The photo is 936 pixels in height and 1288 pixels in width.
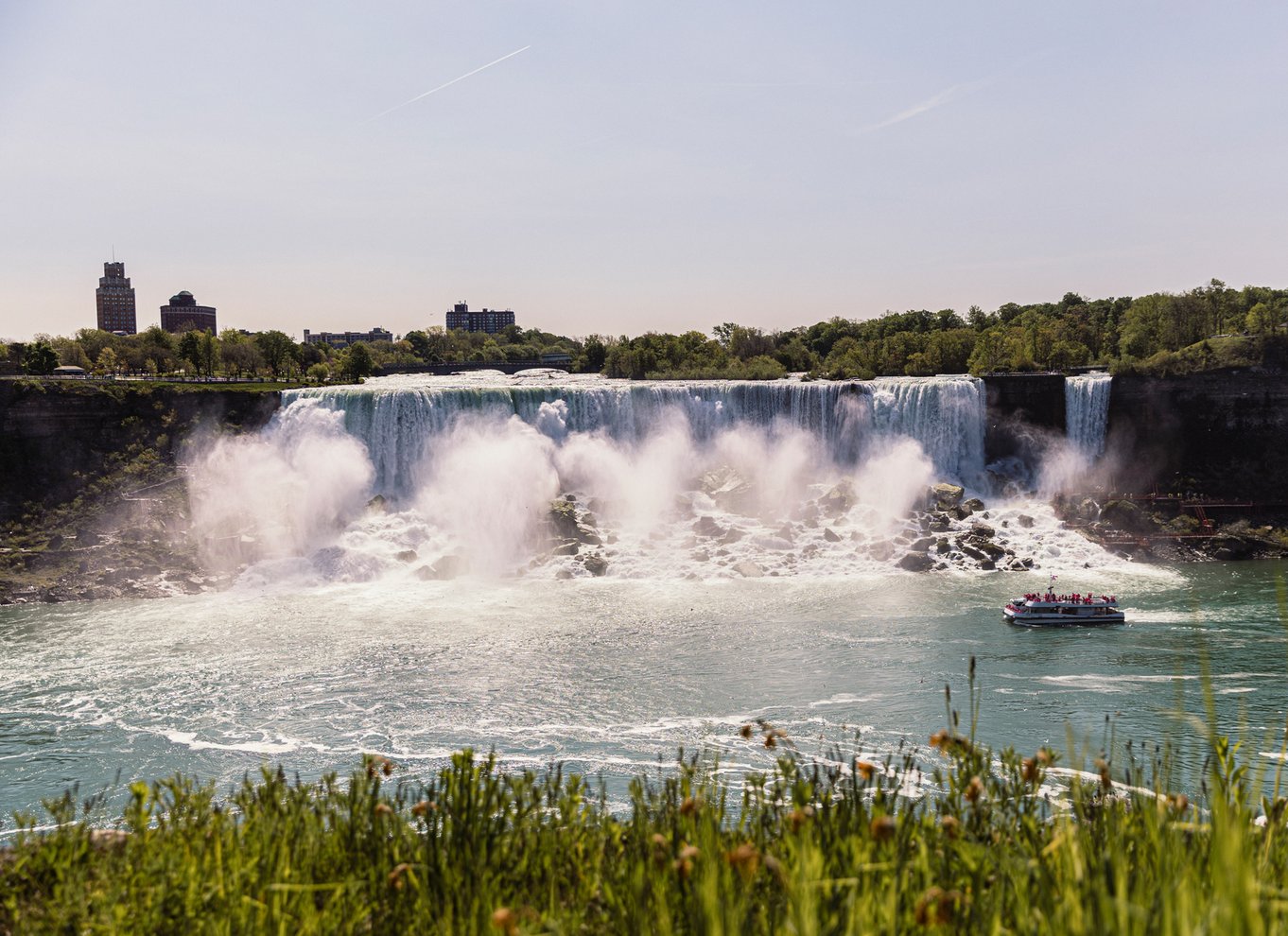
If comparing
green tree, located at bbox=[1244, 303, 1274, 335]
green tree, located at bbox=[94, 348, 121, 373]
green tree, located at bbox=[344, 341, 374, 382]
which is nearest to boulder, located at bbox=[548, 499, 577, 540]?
green tree, located at bbox=[344, 341, 374, 382]

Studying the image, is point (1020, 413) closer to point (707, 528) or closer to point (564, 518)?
point (707, 528)

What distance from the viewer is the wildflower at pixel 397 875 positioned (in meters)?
5.67

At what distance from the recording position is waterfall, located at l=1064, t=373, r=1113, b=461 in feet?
167

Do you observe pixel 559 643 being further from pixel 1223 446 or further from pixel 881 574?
pixel 1223 446

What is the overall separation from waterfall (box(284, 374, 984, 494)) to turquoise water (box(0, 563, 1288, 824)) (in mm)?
14825

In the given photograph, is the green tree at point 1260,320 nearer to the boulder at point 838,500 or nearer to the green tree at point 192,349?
the boulder at point 838,500

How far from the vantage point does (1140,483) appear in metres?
48.7

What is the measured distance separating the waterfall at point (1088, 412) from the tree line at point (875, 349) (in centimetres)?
198

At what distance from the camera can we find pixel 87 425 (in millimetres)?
47781

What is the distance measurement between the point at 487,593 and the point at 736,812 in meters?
22.0

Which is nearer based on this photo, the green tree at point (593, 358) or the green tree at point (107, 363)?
the green tree at point (107, 363)

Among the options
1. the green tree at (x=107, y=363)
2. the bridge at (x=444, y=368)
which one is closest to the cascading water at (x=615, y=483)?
the green tree at (x=107, y=363)

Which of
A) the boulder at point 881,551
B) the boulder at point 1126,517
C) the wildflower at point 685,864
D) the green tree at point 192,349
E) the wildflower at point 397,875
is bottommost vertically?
the boulder at point 881,551

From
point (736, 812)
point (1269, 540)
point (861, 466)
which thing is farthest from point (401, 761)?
point (1269, 540)
